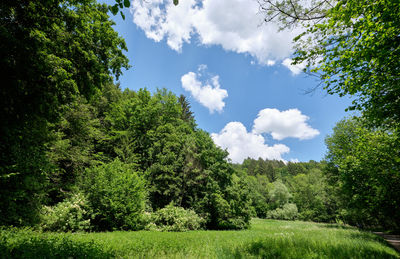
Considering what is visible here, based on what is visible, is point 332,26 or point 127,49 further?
point 127,49

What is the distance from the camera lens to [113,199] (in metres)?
13.3

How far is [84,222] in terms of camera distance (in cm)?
1212

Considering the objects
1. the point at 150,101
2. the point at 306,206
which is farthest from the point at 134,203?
the point at 306,206

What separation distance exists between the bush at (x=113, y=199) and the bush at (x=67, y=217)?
2.66 feet

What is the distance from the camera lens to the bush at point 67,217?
11524 mm

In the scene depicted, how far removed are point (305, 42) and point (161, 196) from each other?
2287 centimetres

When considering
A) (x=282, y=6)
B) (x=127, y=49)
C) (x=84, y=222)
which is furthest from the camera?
(x=127, y=49)

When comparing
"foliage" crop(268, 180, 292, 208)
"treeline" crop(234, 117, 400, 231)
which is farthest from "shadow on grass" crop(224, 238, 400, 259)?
"foliage" crop(268, 180, 292, 208)

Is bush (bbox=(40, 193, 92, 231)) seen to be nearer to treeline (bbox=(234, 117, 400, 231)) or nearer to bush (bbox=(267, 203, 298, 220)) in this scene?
treeline (bbox=(234, 117, 400, 231))

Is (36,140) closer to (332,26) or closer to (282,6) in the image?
(282,6)

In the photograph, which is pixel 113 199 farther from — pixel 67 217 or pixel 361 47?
pixel 361 47

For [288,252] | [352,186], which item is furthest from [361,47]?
[352,186]

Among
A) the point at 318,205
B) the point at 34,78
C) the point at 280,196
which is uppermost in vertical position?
the point at 34,78

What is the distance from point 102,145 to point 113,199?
1487 centimetres
